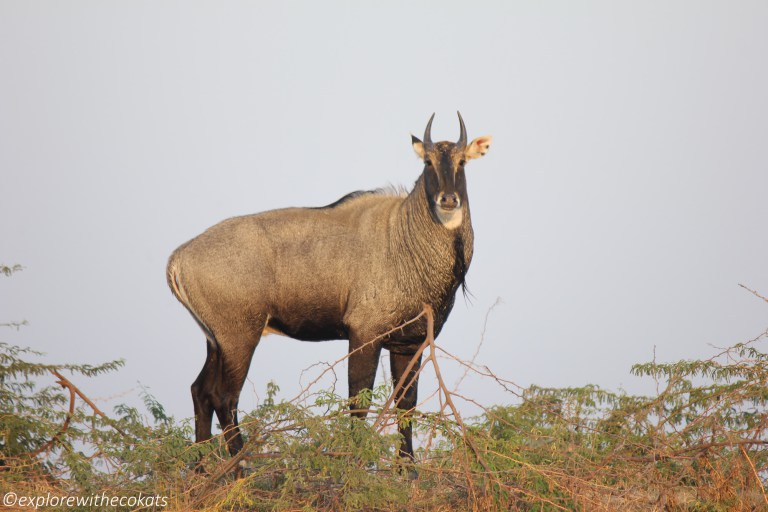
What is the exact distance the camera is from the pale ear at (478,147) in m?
10.5

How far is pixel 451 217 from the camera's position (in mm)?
10242

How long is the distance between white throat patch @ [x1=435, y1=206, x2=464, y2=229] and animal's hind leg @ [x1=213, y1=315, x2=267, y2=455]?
2.28 metres

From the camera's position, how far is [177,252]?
10.6m

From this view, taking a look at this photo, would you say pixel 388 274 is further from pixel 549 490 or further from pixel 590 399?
pixel 549 490

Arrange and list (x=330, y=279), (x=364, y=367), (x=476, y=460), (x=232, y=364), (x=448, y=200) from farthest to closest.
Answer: (x=330, y=279), (x=232, y=364), (x=364, y=367), (x=448, y=200), (x=476, y=460)

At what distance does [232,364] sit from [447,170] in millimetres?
3041

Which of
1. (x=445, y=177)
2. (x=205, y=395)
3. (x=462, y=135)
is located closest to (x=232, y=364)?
(x=205, y=395)

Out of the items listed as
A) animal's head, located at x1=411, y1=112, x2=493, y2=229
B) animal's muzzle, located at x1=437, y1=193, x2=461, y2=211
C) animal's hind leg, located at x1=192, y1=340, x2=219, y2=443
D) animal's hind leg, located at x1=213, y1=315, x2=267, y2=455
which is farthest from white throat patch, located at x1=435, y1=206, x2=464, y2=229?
animal's hind leg, located at x1=192, y1=340, x2=219, y2=443

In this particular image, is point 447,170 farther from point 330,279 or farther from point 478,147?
point 330,279

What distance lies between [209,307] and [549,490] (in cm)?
487

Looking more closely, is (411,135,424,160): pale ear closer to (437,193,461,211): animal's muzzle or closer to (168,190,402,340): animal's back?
(437,193,461,211): animal's muzzle

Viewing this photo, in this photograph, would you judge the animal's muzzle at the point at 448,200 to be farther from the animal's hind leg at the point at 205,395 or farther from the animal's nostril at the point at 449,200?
the animal's hind leg at the point at 205,395

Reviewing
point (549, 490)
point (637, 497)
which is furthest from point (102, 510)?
point (637, 497)

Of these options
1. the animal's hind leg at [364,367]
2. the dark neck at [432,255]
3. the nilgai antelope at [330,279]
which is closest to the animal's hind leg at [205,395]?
the nilgai antelope at [330,279]
